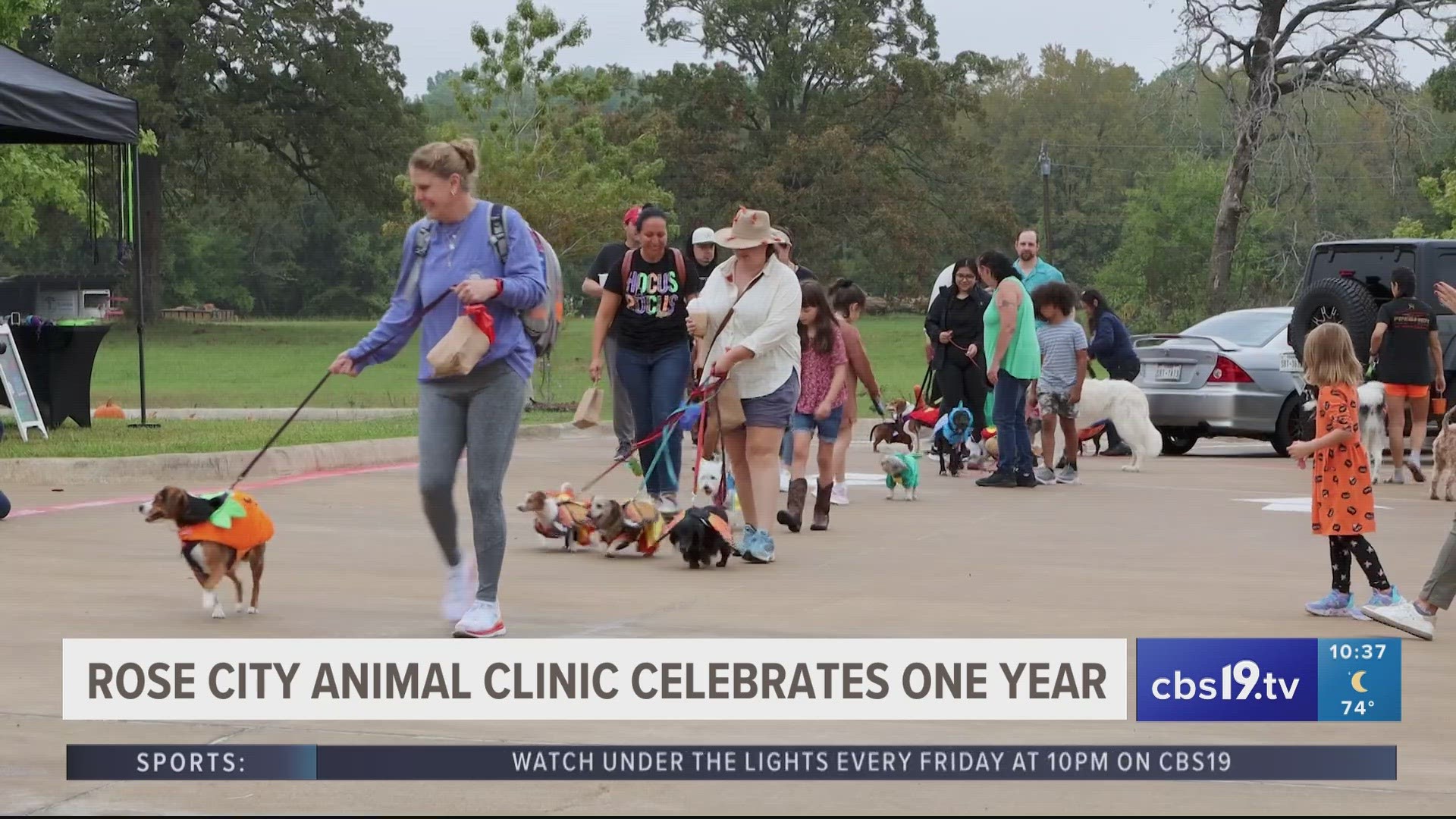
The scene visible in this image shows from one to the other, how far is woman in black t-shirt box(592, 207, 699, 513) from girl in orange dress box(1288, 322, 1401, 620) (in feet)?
14.4

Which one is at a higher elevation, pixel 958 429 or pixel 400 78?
pixel 400 78

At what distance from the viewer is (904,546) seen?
1149 cm

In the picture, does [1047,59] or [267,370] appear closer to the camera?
[267,370]

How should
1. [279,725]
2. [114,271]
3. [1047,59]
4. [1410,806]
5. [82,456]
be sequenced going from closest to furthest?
[1410,806] < [279,725] < [82,456] < [114,271] < [1047,59]

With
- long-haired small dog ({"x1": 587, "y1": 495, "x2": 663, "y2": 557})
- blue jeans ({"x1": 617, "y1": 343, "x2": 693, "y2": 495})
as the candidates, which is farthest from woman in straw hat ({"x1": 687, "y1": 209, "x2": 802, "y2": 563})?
blue jeans ({"x1": 617, "y1": 343, "x2": 693, "y2": 495})

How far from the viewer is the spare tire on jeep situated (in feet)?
57.6

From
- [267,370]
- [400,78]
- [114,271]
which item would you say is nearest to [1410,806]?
[267,370]

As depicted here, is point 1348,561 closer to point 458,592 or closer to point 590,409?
point 458,592

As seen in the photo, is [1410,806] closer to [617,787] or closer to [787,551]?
[617,787]

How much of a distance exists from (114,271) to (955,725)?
3025 inches

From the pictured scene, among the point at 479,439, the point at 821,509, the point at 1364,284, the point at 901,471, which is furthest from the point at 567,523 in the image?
the point at 1364,284

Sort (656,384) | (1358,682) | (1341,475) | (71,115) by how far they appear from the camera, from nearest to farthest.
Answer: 1. (1358,682)
2. (1341,475)
3. (656,384)
4. (71,115)

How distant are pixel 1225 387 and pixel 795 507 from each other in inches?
331

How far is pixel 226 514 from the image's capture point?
8.16 m
